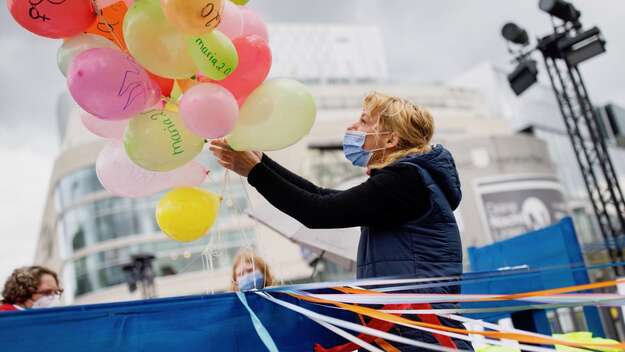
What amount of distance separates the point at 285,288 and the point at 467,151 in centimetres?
2752

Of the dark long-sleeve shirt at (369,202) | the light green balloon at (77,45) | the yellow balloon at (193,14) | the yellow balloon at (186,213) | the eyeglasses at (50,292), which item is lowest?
the dark long-sleeve shirt at (369,202)

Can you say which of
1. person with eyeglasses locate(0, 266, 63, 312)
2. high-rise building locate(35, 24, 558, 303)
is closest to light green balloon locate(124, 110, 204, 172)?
person with eyeglasses locate(0, 266, 63, 312)

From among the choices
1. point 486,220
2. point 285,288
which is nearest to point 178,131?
point 285,288

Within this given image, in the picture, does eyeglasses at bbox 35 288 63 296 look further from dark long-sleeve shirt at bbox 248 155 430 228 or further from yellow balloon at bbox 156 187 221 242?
dark long-sleeve shirt at bbox 248 155 430 228

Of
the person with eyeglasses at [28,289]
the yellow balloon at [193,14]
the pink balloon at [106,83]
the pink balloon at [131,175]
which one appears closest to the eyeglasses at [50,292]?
the person with eyeglasses at [28,289]

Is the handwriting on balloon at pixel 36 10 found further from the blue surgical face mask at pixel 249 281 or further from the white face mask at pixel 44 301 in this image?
the white face mask at pixel 44 301

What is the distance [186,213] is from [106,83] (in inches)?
29.1

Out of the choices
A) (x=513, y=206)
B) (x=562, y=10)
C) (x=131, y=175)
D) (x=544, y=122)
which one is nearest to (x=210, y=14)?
(x=131, y=175)

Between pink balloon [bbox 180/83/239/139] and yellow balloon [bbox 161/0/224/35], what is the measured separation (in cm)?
23

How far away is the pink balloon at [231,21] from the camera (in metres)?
2.02

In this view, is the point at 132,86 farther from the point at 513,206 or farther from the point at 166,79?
the point at 513,206

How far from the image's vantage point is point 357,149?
74.1 inches

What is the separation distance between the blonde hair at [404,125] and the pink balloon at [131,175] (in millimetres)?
960

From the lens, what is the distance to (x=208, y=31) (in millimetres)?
1753
